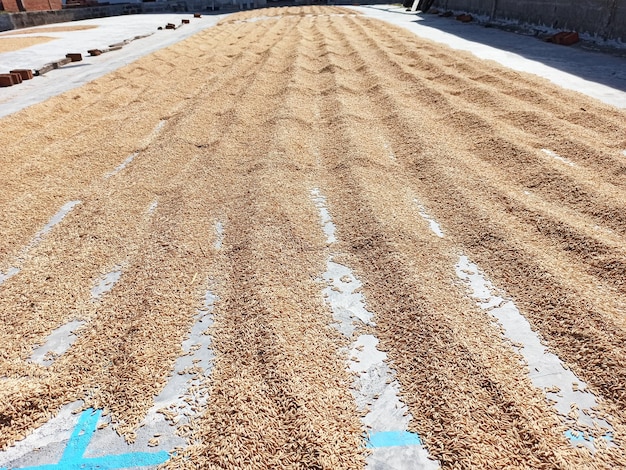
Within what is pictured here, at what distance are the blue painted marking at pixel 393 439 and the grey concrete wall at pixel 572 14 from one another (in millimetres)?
13097

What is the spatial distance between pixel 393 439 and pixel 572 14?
49.1ft

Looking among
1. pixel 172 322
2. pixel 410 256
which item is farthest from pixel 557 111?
pixel 172 322

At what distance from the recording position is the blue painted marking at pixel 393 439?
2246 mm

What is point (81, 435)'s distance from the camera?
91.4 inches

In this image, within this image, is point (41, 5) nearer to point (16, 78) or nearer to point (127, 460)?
point (16, 78)

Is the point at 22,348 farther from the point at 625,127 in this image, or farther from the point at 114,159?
the point at 625,127

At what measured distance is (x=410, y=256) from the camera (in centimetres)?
364

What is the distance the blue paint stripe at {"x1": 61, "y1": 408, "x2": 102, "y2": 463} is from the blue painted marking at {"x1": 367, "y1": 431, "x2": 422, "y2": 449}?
154 cm

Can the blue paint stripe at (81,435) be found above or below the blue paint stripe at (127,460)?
above

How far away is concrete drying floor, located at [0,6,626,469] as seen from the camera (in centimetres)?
229

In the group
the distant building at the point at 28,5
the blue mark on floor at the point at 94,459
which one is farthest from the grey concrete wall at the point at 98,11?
the blue mark on floor at the point at 94,459

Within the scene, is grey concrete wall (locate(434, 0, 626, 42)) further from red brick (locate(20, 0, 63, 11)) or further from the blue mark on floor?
red brick (locate(20, 0, 63, 11))

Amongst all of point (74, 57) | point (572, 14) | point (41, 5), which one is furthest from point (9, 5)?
point (572, 14)

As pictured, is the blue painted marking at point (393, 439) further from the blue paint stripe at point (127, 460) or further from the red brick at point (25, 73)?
the red brick at point (25, 73)
